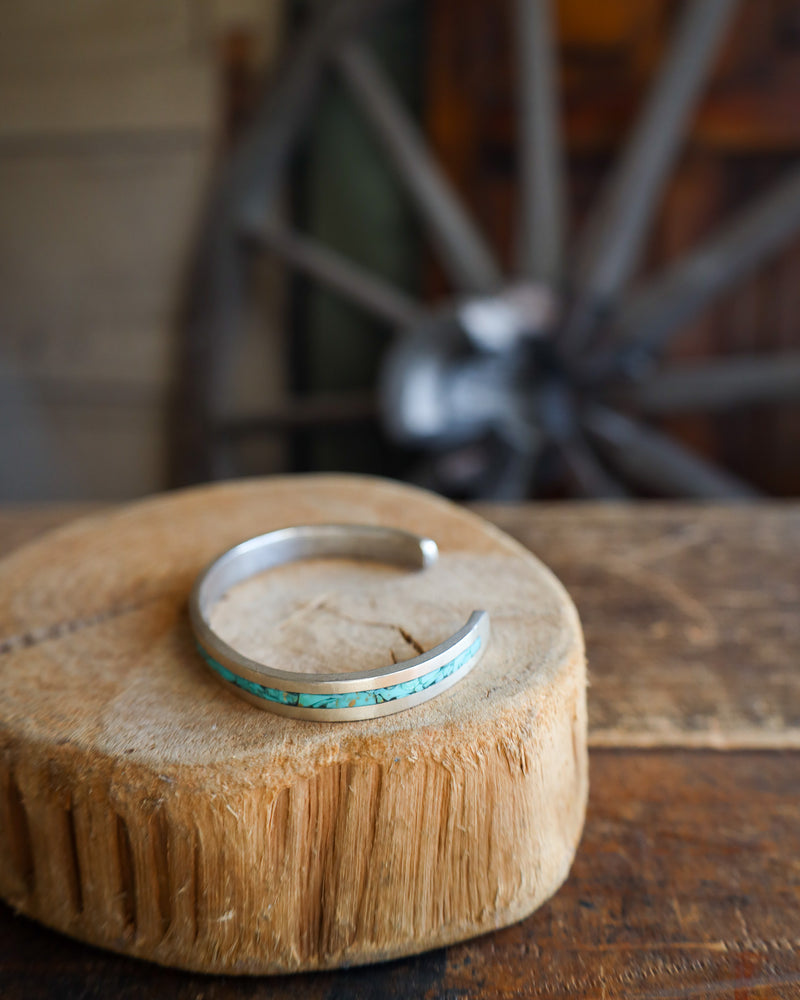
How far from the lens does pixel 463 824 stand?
0.34 metres

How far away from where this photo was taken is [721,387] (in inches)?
51.7

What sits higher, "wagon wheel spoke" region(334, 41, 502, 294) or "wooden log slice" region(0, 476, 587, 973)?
"wagon wheel spoke" region(334, 41, 502, 294)

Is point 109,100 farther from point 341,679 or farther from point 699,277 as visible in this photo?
point 341,679

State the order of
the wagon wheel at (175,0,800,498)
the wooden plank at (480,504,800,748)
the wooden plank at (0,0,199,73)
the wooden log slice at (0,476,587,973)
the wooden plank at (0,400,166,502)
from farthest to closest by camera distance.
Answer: the wooden plank at (0,400,166,502)
the wooden plank at (0,0,199,73)
the wagon wheel at (175,0,800,498)
the wooden plank at (480,504,800,748)
the wooden log slice at (0,476,587,973)

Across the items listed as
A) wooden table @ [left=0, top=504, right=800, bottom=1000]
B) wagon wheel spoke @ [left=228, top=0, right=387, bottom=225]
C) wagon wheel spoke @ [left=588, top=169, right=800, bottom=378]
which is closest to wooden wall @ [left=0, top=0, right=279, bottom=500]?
wagon wheel spoke @ [left=228, top=0, right=387, bottom=225]

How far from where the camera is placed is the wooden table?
0.34m

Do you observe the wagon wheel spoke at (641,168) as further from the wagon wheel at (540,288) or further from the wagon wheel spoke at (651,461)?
the wagon wheel spoke at (651,461)

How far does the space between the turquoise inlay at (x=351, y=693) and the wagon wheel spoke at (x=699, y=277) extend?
102cm

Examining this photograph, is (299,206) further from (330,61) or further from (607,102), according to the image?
(607,102)

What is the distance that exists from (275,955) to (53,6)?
5.93 ft

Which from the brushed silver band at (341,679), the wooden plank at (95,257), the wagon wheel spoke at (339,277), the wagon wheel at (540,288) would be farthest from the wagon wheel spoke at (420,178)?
the brushed silver band at (341,679)

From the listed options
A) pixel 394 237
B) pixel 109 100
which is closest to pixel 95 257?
pixel 109 100

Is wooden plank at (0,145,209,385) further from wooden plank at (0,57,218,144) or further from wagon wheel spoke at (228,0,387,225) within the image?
wagon wheel spoke at (228,0,387,225)

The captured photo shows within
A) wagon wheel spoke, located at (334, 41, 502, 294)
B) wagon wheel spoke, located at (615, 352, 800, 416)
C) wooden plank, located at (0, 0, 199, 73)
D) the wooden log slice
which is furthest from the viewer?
wooden plank, located at (0, 0, 199, 73)
